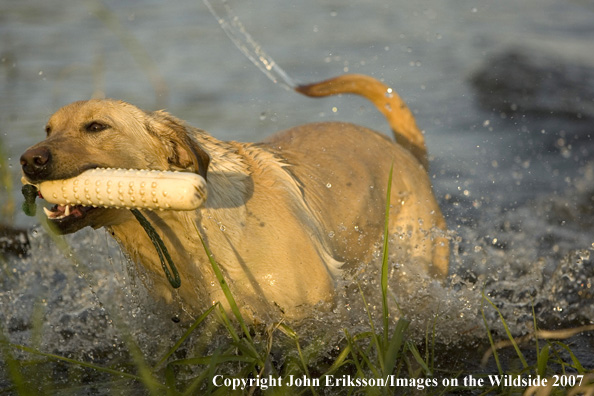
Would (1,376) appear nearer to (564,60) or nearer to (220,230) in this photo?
(220,230)

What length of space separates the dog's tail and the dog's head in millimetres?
1480

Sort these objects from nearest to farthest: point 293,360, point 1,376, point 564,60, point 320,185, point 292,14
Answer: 1. point 293,360
2. point 1,376
3. point 320,185
4. point 564,60
5. point 292,14

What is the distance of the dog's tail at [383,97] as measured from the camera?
480cm

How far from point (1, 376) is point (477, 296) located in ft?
8.52

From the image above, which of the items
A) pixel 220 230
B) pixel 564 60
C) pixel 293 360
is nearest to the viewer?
pixel 293 360

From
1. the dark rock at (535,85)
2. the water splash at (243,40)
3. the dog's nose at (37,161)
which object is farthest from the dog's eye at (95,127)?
the dark rock at (535,85)

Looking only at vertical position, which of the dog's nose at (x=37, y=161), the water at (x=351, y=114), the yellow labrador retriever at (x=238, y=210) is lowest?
the water at (x=351, y=114)

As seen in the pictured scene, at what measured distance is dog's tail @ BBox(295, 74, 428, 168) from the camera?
15.8 ft

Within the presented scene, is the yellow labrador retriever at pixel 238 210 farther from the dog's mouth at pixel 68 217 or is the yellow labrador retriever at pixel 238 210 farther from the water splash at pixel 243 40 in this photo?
the water splash at pixel 243 40

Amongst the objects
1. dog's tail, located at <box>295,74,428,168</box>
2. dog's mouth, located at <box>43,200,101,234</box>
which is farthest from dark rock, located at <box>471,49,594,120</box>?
dog's mouth, located at <box>43,200,101,234</box>

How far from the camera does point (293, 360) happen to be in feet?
10.6

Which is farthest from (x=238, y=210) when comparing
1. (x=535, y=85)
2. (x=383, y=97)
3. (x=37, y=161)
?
(x=535, y=85)

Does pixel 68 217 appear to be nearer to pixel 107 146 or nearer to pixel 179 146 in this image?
pixel 107 146

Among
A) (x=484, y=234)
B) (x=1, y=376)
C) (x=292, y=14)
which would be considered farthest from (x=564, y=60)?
(x=1, y=376)
